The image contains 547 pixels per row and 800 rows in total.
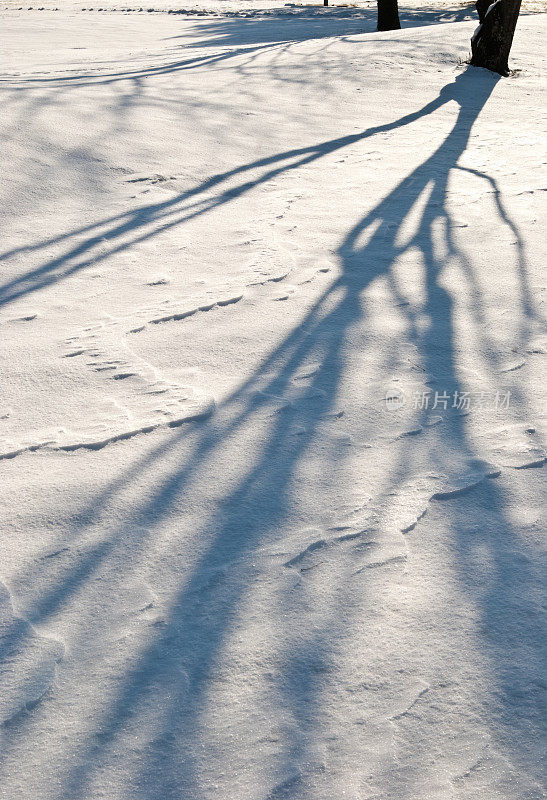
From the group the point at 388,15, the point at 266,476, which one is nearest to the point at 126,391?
the point at 266,476

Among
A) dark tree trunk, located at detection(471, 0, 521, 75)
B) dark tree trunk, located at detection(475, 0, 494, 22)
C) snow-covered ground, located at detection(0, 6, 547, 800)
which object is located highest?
dark tree trunk, located at detection(475, 0, 494, 22)

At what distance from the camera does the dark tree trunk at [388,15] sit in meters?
12.7

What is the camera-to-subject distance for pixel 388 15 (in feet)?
42.2

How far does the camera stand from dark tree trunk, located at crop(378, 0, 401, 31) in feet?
41.8

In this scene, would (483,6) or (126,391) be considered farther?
(483,6)

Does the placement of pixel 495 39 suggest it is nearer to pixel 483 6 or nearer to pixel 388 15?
pixel 483 6

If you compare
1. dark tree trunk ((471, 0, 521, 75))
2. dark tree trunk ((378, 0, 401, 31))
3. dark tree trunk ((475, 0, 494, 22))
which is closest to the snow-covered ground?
dark tree trunk ((471, 0, 521, 75))

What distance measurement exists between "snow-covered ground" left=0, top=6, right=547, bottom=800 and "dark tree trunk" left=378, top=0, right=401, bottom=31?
9582 mm

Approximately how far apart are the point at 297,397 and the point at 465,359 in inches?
27.1

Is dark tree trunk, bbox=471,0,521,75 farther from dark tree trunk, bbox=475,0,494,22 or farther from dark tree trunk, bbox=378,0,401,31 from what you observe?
dark tree trunk, bbox=378,0,401,31

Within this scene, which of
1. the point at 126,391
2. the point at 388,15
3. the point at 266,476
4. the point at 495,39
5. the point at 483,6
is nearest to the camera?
the point at 266,476

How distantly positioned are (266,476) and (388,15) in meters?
13.1

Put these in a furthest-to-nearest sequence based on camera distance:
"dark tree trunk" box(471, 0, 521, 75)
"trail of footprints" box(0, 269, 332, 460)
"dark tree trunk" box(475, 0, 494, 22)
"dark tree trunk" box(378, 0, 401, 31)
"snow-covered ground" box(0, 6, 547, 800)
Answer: "dark tree trunk" box(378, 0, 401, 31) < "dark tree trunk" box(475, 0, 494, 22) < "dark tree trunk" box(471, 0, 521, 75) < "trail of footprints" box(0, 269, 332, 460) < "snow-covered ground" box(0, 6, 547, 800)

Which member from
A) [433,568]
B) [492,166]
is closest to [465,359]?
[433,568]
